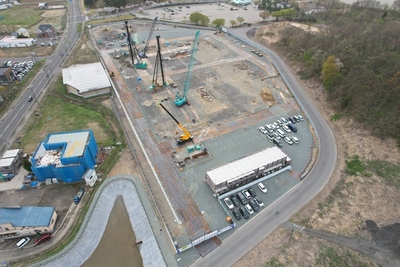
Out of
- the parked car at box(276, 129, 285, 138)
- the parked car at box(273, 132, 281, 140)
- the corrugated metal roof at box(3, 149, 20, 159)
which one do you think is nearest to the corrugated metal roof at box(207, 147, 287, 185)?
the parked car at box(273, 132, 281, 140)

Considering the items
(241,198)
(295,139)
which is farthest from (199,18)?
(241,198)

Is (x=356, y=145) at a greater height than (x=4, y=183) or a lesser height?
greater

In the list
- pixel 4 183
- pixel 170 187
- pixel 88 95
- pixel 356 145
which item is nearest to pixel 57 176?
pixel 4 183

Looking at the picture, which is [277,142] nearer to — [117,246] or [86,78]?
[117,246]

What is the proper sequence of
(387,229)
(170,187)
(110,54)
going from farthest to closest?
(110,54), (170,187), (387,229)

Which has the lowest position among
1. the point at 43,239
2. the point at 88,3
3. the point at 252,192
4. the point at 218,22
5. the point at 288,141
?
the point at 43,239

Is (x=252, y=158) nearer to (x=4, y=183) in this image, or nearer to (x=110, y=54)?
(x=4, y=183)

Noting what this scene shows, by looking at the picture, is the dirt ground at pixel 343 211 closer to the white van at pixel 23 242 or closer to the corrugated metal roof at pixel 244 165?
the corrugated metal roof at pixel 244 165

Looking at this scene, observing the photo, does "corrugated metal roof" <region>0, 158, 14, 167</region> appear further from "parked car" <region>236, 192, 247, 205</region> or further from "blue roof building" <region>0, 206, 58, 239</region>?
"parked car" <region>236, 192, 247, 205</region>
